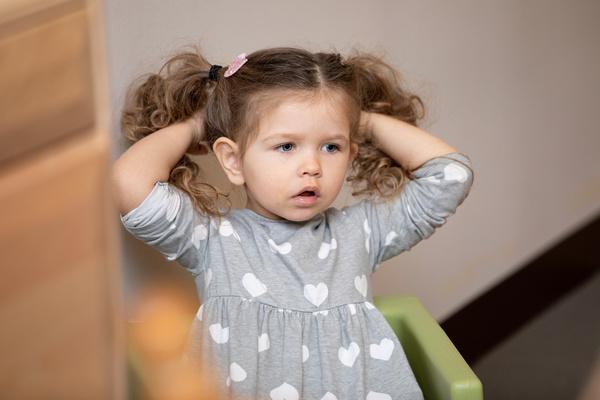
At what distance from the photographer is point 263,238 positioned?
1.02m

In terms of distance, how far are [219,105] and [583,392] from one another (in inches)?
36.6

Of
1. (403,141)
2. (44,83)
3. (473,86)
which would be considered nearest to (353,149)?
(403,141)

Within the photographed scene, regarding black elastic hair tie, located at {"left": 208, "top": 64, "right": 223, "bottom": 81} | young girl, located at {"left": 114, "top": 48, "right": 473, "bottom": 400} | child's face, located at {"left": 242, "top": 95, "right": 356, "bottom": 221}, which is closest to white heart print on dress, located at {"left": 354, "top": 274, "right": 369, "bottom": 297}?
young girl, located at {"left": 114, "top": 48, "right": 473, "bottom": 400}

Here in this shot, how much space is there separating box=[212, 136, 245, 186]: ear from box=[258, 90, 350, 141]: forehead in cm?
5

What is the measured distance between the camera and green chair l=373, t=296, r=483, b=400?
0.85 metres

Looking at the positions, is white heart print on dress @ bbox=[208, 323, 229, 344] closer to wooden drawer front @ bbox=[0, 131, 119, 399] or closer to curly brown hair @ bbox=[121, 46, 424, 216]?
curly brown hair @ bbox=[121, 46, 424, 216]

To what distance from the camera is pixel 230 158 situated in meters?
1.02

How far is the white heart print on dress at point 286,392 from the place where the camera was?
3.08 ft

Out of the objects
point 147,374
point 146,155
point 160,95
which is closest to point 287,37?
point 160,95

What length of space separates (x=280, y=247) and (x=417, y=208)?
0.19 meters

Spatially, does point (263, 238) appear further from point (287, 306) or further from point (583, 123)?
Result: point (583, 123)

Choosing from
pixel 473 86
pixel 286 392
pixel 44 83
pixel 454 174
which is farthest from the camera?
pixel 473 86

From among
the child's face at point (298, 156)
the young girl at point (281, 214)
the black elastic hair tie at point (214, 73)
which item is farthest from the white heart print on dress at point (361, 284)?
the black elastic hair tie at point (214, 73)

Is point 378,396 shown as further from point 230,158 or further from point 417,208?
point 230,158
